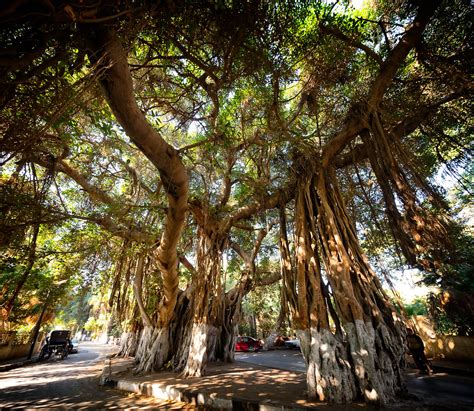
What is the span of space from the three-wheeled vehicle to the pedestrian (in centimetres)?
1275

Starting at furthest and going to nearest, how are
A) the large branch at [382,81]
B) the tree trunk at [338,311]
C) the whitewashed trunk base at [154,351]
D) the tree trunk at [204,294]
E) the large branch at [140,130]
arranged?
the whitewashed trunk base at [154,351] → the tree trunk at [204,294] → the large branch at [382,81] → the tree trunk at [338,311] → the large branch at [140,130]

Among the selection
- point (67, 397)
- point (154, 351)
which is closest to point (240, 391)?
point (67, 397)

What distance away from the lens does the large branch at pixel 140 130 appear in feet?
6.53

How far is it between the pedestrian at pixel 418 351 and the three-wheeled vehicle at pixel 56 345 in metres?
12.7

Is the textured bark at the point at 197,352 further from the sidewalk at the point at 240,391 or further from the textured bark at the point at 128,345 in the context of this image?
the textured bark at the point at 128,345

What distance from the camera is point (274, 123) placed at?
5.20 metres

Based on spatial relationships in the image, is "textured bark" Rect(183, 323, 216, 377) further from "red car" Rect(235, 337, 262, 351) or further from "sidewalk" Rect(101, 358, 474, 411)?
"red car" Rect(235, 337, 262, 351)

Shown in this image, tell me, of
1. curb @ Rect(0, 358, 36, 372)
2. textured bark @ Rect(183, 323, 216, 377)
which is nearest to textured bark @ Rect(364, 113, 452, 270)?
textured bark @ Rect(183, 323, 216, 377)

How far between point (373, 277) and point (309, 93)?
3.41m

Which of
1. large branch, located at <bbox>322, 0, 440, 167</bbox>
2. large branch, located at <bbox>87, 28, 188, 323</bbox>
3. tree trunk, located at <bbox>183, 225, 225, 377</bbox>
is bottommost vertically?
tree trunk, located at <bbox>183, 225, 225, 377</bbox>

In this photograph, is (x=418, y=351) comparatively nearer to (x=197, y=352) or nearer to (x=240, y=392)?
(x=240, y=392)

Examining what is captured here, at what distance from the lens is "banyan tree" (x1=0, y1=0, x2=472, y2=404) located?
6.84ft

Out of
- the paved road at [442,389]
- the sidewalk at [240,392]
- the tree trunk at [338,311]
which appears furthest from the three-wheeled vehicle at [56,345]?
the paved road at [442,389]

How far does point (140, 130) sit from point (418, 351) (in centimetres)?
703
